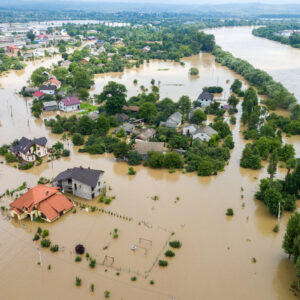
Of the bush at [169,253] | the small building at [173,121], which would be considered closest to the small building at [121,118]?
the small building at [173,121]

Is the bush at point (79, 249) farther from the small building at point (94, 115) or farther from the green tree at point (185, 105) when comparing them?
the green tree at point (185, 105)

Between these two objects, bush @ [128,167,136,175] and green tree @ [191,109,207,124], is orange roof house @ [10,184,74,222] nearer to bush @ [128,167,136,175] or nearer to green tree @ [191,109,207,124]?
bush @ [128,167,136,175]

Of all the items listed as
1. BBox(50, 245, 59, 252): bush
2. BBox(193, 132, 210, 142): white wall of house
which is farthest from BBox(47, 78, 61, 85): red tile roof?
BBox(50, 245, 59, 252): bush

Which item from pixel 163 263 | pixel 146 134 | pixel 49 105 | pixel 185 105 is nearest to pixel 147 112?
pixel 185 105

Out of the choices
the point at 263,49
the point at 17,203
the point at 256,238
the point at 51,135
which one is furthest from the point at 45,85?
the point at 263,49

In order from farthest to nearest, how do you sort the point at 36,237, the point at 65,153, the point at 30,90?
the point at 30,90 → the point at 65,153 → the point at 36,237

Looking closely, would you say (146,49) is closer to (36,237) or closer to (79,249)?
(36,237)

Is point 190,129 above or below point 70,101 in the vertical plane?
below
